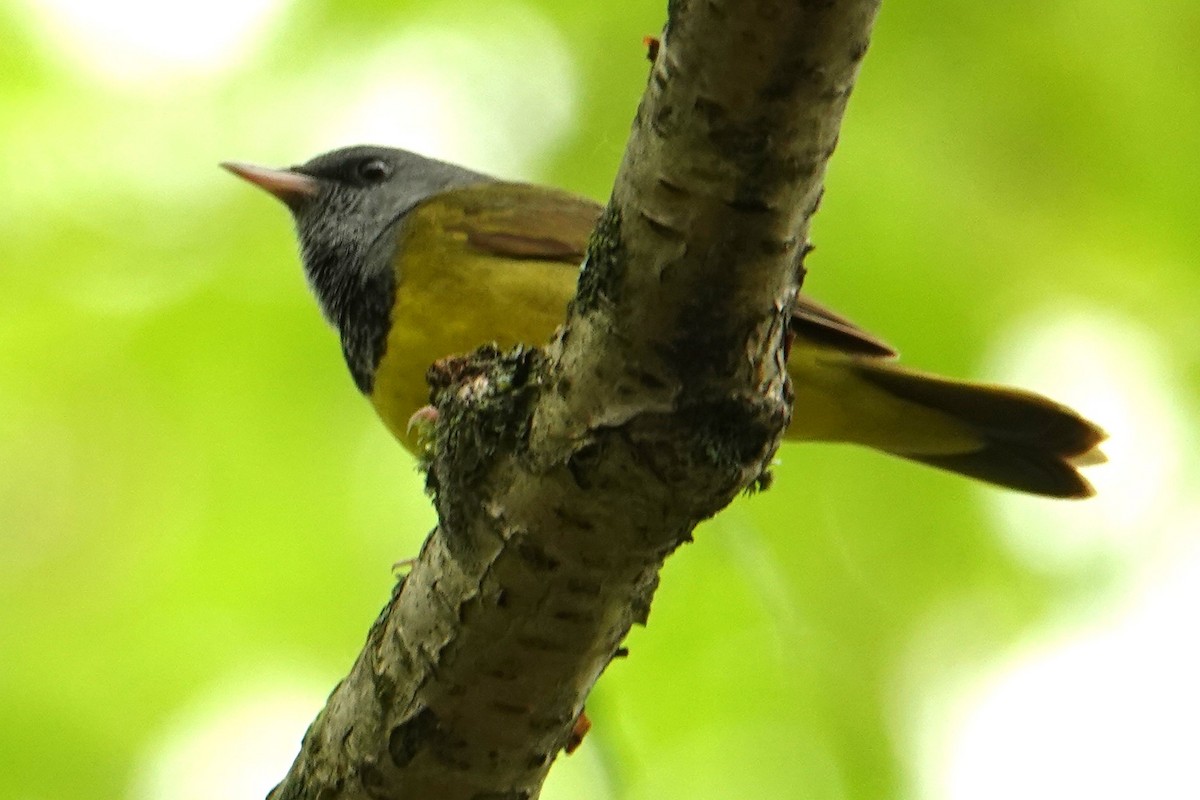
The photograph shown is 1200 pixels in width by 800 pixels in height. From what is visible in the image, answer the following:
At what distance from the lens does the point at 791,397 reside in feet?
7.49

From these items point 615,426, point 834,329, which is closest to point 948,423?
point 834,329

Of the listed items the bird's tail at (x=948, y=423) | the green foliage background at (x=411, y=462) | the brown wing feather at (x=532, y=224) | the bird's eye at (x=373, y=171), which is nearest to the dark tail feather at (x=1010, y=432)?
the bird's tail at (x=948, y=423)

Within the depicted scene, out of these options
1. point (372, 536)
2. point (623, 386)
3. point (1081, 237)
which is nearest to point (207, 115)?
point (372, 536)

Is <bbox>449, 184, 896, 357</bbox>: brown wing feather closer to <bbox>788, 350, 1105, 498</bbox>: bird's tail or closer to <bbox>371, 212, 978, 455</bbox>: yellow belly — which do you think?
<bbox>371, 212, 978, 455</bbox>: yellow belly

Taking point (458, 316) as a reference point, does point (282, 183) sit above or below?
above

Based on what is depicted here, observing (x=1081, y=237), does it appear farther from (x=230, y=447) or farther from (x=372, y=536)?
(x=230, y=447)

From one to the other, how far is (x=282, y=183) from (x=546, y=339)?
1.71m

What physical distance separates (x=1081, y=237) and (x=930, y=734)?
5.10ft

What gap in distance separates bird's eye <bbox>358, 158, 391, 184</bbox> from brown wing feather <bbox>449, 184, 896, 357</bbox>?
784 millimetres

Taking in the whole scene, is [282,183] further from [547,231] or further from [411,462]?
[547,231]

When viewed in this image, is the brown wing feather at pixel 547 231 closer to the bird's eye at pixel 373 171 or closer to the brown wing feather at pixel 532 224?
the brown wing feather at pixel 532 224

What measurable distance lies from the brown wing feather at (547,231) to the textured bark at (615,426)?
161 cm

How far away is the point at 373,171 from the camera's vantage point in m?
5.48

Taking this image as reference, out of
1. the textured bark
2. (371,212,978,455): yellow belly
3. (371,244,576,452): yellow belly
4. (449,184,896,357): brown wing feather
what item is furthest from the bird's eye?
the textured bark
